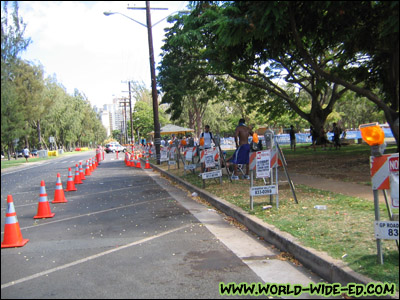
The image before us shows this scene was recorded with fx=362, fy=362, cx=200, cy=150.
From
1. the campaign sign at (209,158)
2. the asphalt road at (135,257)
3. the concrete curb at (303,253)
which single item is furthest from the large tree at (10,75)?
the campaign sign at (209,158)

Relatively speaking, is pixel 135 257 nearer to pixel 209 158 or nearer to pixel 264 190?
pixel 264 190

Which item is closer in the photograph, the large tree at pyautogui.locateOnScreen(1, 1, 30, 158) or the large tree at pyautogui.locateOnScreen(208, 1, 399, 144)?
the large tree at pyautogui.locateOnScreen(1, 1, 30, 158)

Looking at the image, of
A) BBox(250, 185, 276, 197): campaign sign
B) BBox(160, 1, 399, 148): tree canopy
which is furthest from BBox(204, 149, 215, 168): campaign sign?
BBox(250, 185, 276, 197): campaign sign

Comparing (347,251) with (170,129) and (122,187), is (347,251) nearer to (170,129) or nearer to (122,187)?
(122,187)

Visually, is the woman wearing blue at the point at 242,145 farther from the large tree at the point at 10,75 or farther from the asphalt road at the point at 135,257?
the large tree at the point at 10,75

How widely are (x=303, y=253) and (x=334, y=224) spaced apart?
4.44 ft

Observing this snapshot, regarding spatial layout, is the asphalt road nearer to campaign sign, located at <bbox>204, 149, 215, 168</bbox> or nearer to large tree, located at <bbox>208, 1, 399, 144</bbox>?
campaign sign, located at <bbox>204, 149, 215, 168</bbox>

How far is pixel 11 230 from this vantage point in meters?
5.51

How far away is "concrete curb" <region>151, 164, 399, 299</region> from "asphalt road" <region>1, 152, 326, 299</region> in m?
0.15

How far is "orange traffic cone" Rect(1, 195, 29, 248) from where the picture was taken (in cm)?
536

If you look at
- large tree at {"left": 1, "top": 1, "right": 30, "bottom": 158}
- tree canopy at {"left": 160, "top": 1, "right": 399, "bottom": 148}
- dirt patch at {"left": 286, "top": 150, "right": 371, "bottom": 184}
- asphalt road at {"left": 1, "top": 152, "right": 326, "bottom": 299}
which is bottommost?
asphalt road at {"left": 1, "top": 152, "right": 326, "bottom": 299}

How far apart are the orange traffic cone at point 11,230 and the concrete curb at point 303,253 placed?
387 cm

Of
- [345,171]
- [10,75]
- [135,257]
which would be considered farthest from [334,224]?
[345,171]

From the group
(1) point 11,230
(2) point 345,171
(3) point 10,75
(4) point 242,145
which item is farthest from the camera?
(2) point 345,171
